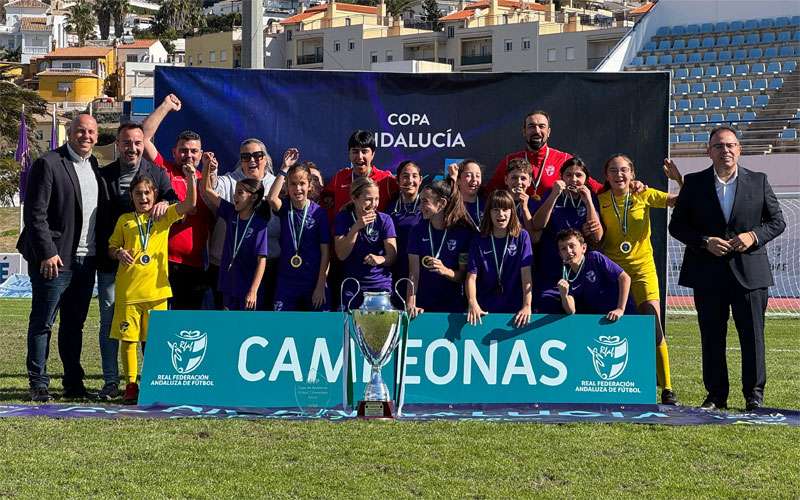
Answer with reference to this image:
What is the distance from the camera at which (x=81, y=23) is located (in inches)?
4636

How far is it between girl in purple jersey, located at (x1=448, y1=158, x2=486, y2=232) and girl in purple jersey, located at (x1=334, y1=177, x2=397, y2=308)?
1.69 ft

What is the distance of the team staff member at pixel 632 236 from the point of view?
7609 mm

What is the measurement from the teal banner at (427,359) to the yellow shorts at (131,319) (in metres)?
0.21

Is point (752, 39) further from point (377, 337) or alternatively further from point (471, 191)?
point (377, 337)

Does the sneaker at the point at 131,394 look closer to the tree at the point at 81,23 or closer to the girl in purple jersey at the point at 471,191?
the girl in purple jersey at the point at 471,191

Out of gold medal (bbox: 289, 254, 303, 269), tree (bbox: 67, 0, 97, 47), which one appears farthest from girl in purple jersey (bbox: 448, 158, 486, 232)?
tree (bbox: 67, 0, 97, 47)

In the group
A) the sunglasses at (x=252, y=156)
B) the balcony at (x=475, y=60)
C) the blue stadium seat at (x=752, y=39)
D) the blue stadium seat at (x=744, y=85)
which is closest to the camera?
the sunglasses at (x=252, y=156)

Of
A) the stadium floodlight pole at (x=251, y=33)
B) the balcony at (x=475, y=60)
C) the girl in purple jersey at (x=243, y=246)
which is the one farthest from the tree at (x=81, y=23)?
the girl in purple jersey at (x=243, y=246)

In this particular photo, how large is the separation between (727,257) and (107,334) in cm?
407

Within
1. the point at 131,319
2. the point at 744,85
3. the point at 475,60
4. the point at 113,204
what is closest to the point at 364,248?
the point at 131,319

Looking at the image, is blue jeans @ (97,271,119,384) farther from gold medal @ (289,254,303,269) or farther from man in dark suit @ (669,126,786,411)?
man in dark suit @ (669,126,786,411)

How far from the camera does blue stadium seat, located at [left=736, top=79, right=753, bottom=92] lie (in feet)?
97.5

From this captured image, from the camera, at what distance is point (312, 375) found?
7.13 m

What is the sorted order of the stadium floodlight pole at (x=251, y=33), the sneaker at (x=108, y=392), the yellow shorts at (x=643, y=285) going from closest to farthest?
1. the sneaker at (x=108, y=392)
2. the yellow shorts at (x=643, y=285)
3. the stadium floodlight pole at (x=251, y=33)
